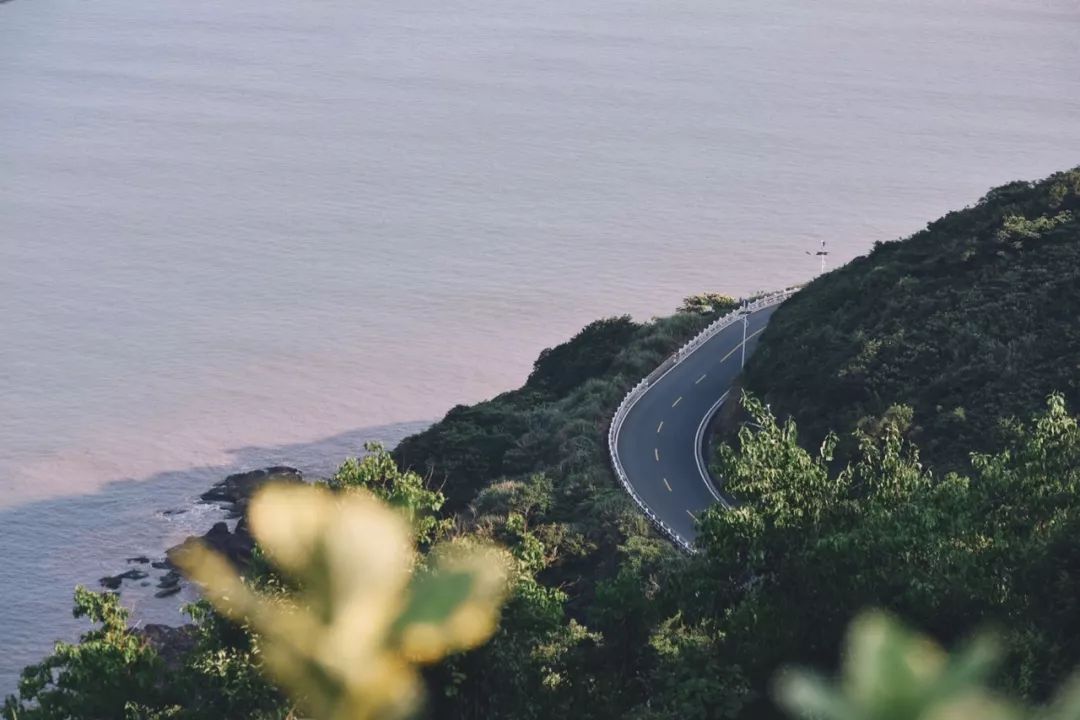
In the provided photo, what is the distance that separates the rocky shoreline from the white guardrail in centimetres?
961

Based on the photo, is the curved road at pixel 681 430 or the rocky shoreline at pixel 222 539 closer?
the curved road at pixel 681 430

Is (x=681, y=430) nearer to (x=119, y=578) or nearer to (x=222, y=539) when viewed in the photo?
(x=222, y=539)

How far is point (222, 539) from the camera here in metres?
42.2

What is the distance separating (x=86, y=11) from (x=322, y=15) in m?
19.4

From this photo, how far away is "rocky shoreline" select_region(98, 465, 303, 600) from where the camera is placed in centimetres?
4109

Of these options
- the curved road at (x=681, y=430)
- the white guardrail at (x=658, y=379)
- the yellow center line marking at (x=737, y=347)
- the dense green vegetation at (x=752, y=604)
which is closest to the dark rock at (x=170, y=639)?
the white guardrail at (x=658, y=379)

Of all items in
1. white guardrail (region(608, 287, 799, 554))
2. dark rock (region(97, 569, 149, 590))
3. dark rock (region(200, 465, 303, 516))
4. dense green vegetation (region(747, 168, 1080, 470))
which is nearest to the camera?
white guardrail (region(608, 287, 799, 554))

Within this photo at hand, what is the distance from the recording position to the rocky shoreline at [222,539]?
41094mm

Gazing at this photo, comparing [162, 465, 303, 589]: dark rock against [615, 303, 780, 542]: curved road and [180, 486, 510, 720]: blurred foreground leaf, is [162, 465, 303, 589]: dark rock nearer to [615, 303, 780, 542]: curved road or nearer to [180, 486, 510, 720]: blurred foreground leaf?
[615, 303, 780, 542]: curved road

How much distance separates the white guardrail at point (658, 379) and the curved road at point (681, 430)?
138 millimetres

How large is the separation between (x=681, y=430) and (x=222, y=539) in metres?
13.1

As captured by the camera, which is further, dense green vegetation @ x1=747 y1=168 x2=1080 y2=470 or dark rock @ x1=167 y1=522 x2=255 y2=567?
dark rock @ x1=167 y1=522 x2=255 y2=567

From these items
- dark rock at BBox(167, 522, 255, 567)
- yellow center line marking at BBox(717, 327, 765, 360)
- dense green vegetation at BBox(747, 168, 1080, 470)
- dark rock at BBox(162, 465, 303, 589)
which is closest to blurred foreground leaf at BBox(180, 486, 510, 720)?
dense green vegetation at BBox(747, 168, 1080, 470)

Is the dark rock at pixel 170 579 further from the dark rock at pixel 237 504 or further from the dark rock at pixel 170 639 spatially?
the dark rock at pixel 170 639
